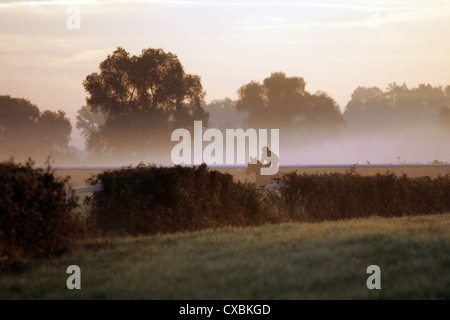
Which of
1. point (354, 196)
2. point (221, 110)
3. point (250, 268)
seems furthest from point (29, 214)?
point (221, 110)

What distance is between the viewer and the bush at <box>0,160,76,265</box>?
9797 millimetres

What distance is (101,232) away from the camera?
12.6 metres

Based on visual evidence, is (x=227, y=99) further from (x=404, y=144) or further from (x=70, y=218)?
(x=70, y=218)

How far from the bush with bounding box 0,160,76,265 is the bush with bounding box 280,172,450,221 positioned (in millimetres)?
8732

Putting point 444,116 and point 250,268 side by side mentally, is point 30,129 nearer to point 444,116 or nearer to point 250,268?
point 444,116

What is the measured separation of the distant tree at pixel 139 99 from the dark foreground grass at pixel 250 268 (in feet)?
148

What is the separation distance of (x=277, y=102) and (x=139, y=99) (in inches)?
902

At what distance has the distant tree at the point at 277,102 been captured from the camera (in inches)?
2928

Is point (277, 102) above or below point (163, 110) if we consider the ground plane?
above

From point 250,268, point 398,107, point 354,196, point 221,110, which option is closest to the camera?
point 250,268

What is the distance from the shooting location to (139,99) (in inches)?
2245

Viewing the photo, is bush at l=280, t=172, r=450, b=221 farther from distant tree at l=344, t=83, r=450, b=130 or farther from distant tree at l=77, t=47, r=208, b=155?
Result: distant tree at l=344, t=83, r=450, b=130
